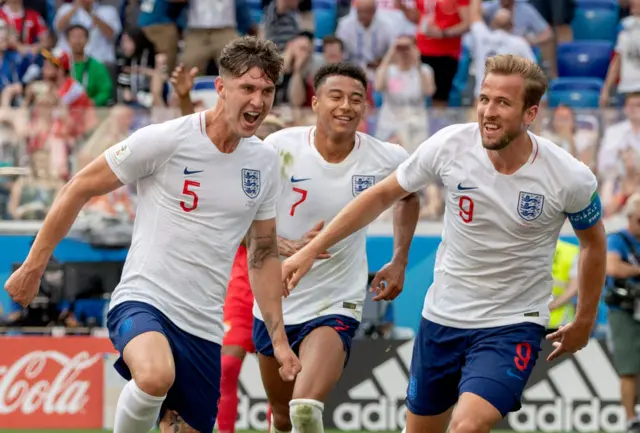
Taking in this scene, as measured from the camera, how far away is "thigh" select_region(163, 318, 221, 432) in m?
6.45

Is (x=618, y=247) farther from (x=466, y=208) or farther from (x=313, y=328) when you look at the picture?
(x=466, y=208)

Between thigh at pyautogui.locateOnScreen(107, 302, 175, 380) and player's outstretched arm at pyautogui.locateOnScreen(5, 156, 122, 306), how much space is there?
462 millimetres

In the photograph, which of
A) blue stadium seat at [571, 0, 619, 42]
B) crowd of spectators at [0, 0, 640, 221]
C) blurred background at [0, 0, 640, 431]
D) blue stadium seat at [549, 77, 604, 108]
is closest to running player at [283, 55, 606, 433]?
blurred background at [0, 0, 640, 431]

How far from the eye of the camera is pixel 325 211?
7754 mm

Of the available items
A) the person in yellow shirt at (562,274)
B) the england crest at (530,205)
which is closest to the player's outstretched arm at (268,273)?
the england crest at (530,205)

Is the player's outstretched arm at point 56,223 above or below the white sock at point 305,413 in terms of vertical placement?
above

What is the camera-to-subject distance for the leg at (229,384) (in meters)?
8.59

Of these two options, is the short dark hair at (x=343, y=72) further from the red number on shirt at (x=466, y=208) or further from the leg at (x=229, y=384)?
the leg at (x=229, y=384)

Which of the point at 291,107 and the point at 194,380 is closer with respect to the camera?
the point at 194,380

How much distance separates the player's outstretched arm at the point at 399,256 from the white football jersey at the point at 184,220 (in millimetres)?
1280

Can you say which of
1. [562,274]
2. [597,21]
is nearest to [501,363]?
[562,274]

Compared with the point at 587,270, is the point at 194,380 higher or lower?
lower

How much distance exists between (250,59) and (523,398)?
20.3 ft

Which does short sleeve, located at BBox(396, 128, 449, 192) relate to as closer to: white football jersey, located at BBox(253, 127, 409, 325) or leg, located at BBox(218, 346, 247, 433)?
white football jersey, located at BBox(253, 127, 409, 325)
